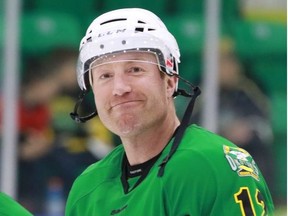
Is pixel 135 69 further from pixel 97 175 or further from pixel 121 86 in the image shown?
pixel 97 175

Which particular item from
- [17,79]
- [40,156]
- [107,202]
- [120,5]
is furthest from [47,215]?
[107,202]

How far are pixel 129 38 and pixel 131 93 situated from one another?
15 centimetres

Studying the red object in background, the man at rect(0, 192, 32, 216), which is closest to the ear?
the man at rect(0, 192, 32, 216)

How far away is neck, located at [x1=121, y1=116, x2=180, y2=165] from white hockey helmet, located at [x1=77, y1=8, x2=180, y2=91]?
14 cm

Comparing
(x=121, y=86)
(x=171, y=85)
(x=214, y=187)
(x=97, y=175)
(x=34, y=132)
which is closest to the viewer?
(x=214, y=187)

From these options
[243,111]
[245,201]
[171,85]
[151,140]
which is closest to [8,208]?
[151,140]

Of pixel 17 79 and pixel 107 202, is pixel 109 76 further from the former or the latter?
pixel 17 79

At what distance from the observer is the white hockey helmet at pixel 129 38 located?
2.74m

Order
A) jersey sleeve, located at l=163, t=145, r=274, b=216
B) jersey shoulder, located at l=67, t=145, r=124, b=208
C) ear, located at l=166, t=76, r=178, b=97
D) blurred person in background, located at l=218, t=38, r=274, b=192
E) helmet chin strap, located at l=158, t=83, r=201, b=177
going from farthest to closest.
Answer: blurred person in background, located at l=218, t=38, r=274, b=192 → jersey shoulder, located at l=67, t=145, r=124, b=208 → ear, located at l=166, t=76, r=178, b=97 → helmet chin strap, located at l=158, t=83, r=201, b=177 → jersey sleeve, located at l=163, t=145, r=274, b=216

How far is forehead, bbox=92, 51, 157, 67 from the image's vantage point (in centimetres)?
274

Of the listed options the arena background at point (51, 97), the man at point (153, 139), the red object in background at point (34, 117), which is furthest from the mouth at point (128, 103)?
the red object in background at point (34, 117)

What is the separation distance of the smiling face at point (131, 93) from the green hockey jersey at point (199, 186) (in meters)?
0.11

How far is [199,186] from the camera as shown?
8.49 feet

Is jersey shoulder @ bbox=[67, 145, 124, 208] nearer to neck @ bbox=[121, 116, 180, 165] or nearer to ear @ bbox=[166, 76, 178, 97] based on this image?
neck @ bbox=[121, 116, 180, 165]
